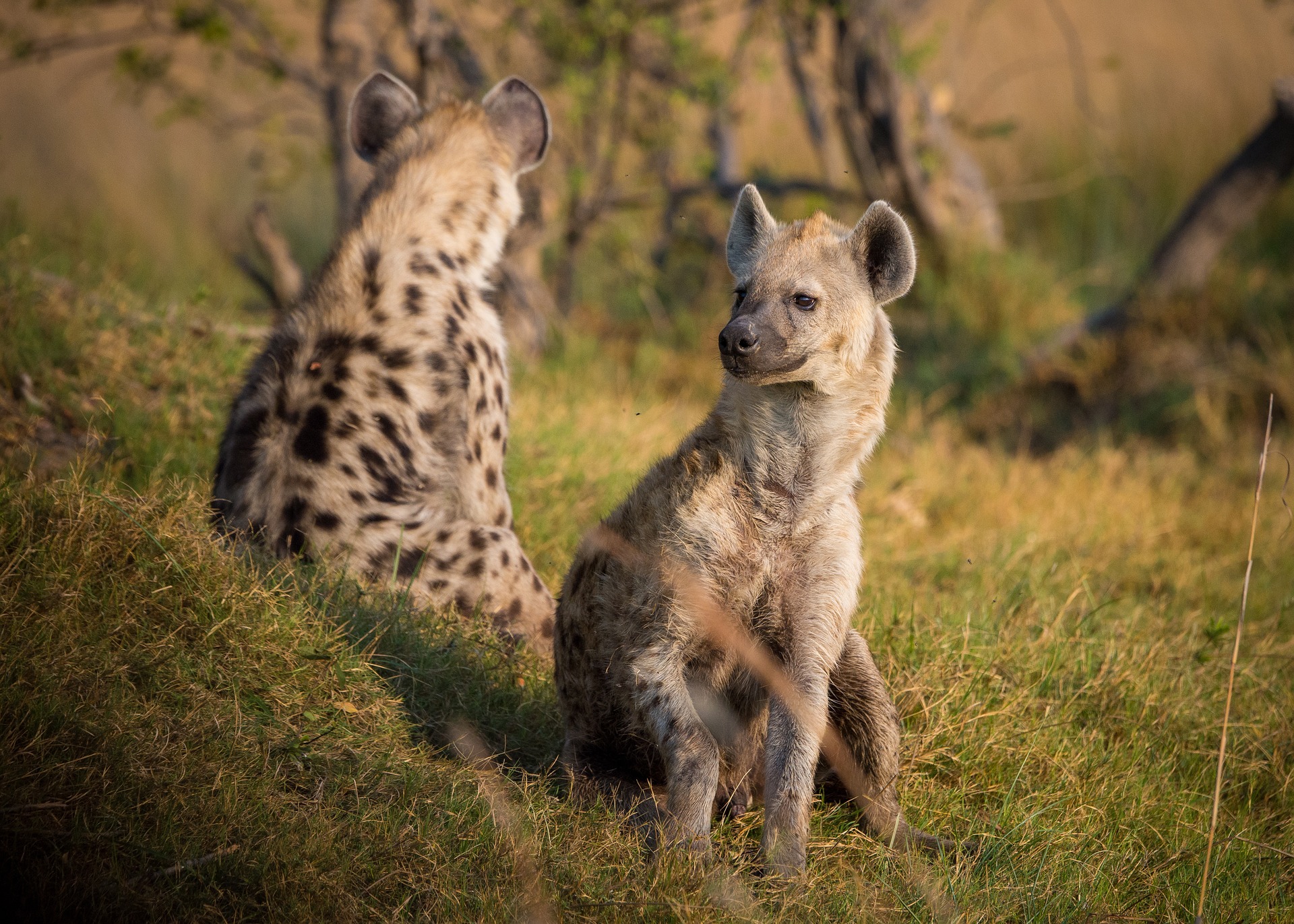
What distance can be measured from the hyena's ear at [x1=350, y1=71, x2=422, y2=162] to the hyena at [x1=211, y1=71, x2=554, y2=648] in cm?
19

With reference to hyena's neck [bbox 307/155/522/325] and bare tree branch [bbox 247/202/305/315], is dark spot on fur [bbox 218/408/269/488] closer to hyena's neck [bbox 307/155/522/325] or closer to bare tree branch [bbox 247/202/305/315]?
hyena's neck [bbox 307/155/522/325]

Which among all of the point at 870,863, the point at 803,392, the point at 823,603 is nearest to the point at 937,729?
the point at 870,863

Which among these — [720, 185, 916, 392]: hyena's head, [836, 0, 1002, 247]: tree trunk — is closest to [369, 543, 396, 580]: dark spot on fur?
[720, 185, 916, 392]: hyena's head

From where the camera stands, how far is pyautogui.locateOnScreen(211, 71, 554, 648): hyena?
3670 millimetres

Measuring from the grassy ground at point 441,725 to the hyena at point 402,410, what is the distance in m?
0.22

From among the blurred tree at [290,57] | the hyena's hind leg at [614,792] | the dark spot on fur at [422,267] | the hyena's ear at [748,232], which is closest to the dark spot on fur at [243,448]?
the dark spot on fur at [422,267]

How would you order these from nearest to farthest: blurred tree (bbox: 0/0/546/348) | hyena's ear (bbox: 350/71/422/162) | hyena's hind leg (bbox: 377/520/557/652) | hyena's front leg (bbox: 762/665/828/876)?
hyena's front leg (bbox: 762/665/828/876)
hyena's hind leg (bbox: 377/520/557/652)
hyena's ear (bbox: 350/71/422/162)
blurred tree (bbox: 0/0/546/348)

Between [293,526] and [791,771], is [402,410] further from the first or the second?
[791,771]

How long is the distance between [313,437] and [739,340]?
1597mm

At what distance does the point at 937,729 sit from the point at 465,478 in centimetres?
168

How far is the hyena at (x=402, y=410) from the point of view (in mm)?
3670

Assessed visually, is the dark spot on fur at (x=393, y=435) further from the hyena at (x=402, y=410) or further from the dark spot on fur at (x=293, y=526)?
the dark spot on fur at (x=293, y=526)

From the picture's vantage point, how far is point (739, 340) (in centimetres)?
272

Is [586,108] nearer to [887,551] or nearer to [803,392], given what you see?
[887,551]
